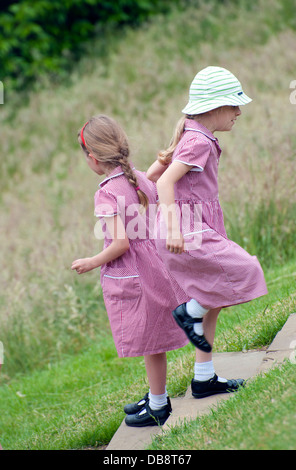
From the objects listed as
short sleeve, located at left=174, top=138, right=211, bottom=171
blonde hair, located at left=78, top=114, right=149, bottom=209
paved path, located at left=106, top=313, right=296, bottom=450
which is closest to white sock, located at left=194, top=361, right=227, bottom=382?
paved path, located at left=106, top=313, right=296, bottom=450

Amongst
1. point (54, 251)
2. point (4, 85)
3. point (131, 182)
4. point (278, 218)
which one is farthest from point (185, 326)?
point (4, 85)

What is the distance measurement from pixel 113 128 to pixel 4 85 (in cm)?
1100

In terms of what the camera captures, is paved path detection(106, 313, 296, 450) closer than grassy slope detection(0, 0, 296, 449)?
Yes

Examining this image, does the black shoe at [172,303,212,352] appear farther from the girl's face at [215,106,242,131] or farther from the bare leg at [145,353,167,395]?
the girl's face at [215,106,242,131]

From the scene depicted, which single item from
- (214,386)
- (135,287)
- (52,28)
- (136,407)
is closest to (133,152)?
(135,287)

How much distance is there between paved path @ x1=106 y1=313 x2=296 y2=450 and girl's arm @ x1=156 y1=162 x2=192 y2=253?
80 cm

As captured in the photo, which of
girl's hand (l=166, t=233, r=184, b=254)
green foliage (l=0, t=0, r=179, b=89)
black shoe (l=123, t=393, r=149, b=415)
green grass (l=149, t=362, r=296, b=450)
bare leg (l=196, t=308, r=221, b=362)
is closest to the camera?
green grass (l=149, t=362, r=296, b=450)

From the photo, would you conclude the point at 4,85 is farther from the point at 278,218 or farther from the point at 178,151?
the point at 178,151

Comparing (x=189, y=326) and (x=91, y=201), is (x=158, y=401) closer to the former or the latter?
(x=189, y=326)

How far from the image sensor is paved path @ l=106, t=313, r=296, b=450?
3195 mm

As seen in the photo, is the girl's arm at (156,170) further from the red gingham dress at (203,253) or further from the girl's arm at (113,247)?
the girl's arm at (113,247)

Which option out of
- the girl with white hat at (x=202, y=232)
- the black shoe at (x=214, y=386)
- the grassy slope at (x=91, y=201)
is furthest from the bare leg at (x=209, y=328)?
the grassy slope at (x=91, y=201)

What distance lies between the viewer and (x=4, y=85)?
539 inches

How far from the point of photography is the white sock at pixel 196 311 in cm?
315
